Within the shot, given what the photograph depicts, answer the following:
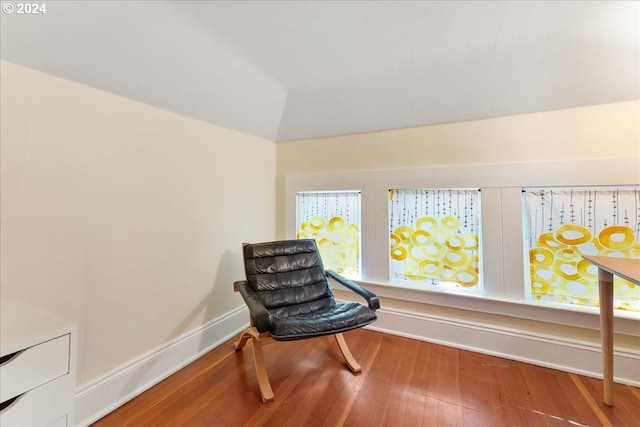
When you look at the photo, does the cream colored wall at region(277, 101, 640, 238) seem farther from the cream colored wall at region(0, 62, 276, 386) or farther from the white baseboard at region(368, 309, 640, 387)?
the white baseboard at region(368, 309, 640, 387)

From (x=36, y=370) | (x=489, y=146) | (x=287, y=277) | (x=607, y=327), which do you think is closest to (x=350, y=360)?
(x=287, y=277)

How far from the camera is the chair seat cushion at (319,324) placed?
4.50 ft

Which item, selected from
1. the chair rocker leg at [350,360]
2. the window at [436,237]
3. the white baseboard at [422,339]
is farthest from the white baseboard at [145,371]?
the window at [436,237]

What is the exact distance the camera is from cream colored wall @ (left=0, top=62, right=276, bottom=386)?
116cm

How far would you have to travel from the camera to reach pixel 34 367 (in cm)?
80

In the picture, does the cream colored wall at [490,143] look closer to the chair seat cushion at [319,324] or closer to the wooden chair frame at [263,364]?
the chair seat cushion at [319,324]

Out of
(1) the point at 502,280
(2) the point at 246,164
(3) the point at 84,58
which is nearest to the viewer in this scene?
(3) the point at 84,58

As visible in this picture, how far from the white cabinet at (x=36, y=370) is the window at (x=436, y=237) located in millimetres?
2053

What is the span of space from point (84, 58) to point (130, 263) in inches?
42.7

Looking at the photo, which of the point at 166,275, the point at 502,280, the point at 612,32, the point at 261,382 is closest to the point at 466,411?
the point at 502,280

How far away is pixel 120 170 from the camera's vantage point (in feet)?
4.88

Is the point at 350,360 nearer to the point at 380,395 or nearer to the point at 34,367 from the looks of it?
the point at 380,395

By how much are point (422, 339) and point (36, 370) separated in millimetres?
2224

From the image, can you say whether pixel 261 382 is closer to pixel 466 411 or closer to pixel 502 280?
pixel 466 411
